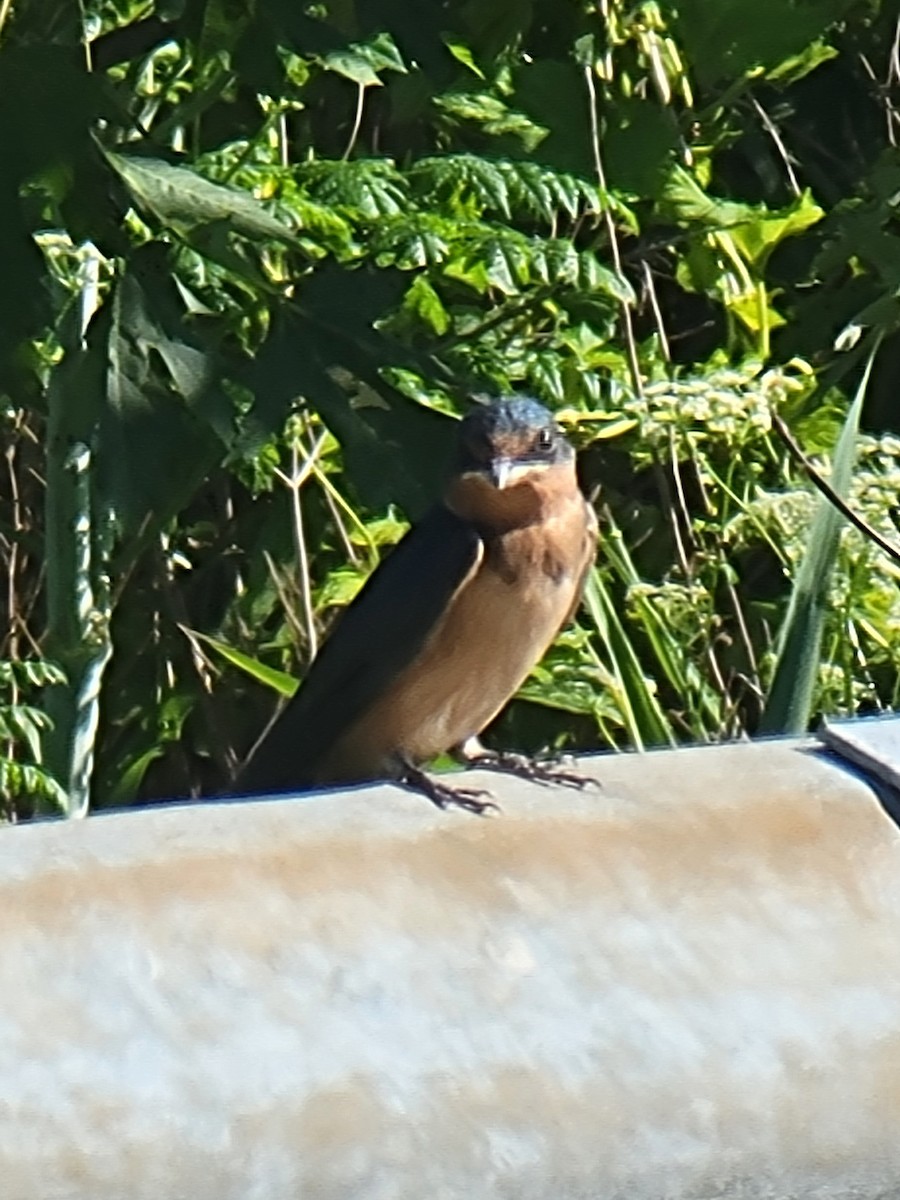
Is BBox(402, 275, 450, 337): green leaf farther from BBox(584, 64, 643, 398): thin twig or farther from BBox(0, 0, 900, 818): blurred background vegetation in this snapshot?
BBox(584, 64, 643, 398): thin twig

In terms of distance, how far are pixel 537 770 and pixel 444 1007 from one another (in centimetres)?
78

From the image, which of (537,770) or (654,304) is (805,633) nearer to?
(537,770)

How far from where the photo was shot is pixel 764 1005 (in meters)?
1.35

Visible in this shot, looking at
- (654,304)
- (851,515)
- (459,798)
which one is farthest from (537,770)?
(654,304)

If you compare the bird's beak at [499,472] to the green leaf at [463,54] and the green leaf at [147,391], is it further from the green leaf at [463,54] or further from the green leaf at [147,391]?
the green leaf at [463,54]

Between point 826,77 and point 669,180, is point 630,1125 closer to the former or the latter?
point 669,180

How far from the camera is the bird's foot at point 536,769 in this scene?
1678mm

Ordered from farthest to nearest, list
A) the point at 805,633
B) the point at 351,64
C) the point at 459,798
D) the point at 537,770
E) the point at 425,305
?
1. the point at 425,305
2. the point at 805,633
3. the point at 351,64
4. the point at 537,770
5. the point at 459,798

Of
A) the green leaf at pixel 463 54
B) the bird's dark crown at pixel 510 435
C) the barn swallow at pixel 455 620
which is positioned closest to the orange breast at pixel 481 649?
the barn swallow at pixel 455 620

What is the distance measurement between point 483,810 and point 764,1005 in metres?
0.26

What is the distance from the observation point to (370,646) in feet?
10.2

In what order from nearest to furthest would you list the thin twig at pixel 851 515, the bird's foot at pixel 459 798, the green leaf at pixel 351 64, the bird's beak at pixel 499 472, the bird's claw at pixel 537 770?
the bird's foot at pixel 459 798 < the bird's claw at pixel 537 770 < the green leaf at pixel 351 64 < the thin twig at pixel 851 515 < the bird's beak at pixel 499 472

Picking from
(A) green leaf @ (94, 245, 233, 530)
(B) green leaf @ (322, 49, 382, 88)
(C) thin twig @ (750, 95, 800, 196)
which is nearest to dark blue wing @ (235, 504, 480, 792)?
(A) green leaf @ (94, 245, 233, 530)

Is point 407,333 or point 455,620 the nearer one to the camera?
point 455,620
